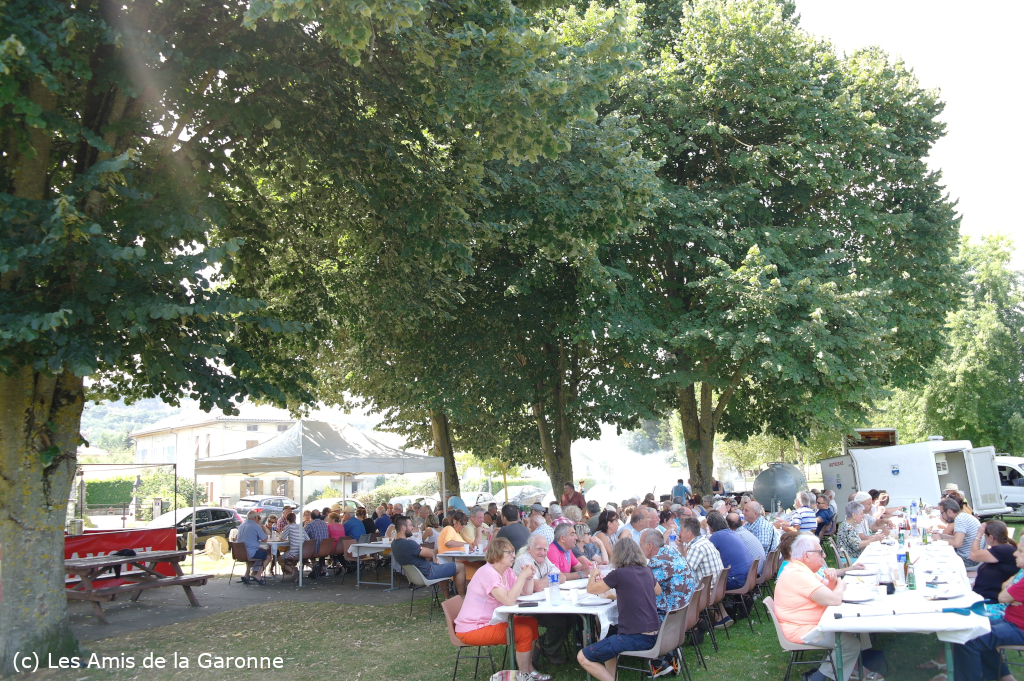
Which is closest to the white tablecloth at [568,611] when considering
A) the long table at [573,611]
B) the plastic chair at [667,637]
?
the long table at [573,611]

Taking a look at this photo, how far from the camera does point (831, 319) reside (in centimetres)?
1523

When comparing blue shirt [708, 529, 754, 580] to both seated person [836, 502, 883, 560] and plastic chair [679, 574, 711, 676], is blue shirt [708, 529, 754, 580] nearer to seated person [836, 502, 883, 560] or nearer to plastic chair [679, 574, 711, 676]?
plastic chair [679, 574, 711, 676]

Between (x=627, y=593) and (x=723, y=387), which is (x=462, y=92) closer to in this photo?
(x=627, y=593)

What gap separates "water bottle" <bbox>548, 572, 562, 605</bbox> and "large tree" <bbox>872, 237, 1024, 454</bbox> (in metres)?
28.0

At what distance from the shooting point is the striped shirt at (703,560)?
25.5 ft

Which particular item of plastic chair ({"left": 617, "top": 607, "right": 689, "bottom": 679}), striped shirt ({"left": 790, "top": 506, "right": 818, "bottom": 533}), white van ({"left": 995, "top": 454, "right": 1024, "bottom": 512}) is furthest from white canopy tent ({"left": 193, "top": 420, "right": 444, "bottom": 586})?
white van ({"left": 995, "top": 454, "right": 1024, "bottom": 512})

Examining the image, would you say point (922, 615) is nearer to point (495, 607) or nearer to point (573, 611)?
point (573, 611)

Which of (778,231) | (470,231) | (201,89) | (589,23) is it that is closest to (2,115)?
(201,89)

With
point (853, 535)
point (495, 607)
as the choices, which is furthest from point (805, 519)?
point (495, 607)

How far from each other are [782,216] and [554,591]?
13.5 meters

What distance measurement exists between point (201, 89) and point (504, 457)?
1667 cm

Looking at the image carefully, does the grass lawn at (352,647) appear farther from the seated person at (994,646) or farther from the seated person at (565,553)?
the seated person at (565,553)

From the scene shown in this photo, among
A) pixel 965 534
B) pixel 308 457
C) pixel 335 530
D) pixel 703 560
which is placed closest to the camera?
pixel 703 560

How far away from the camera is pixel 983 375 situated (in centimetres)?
3183
